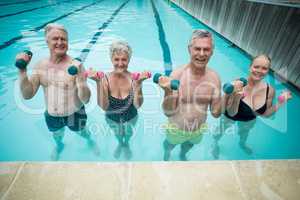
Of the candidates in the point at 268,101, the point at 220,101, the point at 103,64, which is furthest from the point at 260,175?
the point at 103,64

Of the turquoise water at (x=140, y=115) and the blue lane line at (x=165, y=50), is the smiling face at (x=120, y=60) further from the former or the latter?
the blue lane line at (x=165, y=50)

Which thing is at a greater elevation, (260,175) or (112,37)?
(260,175)

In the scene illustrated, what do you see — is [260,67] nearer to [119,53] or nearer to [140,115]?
[119,53]

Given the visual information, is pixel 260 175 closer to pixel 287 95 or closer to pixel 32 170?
pixel 287 95

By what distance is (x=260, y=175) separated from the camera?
1541 millimetres

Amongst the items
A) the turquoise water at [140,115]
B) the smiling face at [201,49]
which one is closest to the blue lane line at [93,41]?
the turquoise water at [140,115]

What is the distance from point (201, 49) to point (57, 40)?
4.95 ft

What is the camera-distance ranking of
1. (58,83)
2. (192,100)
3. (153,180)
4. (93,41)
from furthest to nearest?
(93,41)
(58,83)
(192,100)
(153,180)

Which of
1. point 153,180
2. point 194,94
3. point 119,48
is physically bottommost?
point 153,180

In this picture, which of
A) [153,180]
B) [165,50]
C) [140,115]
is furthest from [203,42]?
[165,50]

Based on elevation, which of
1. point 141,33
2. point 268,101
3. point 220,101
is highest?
point 220,101

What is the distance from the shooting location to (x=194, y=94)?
2.22 metres

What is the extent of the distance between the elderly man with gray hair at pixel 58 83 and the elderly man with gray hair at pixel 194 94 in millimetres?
1035

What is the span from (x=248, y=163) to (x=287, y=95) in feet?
3.34
